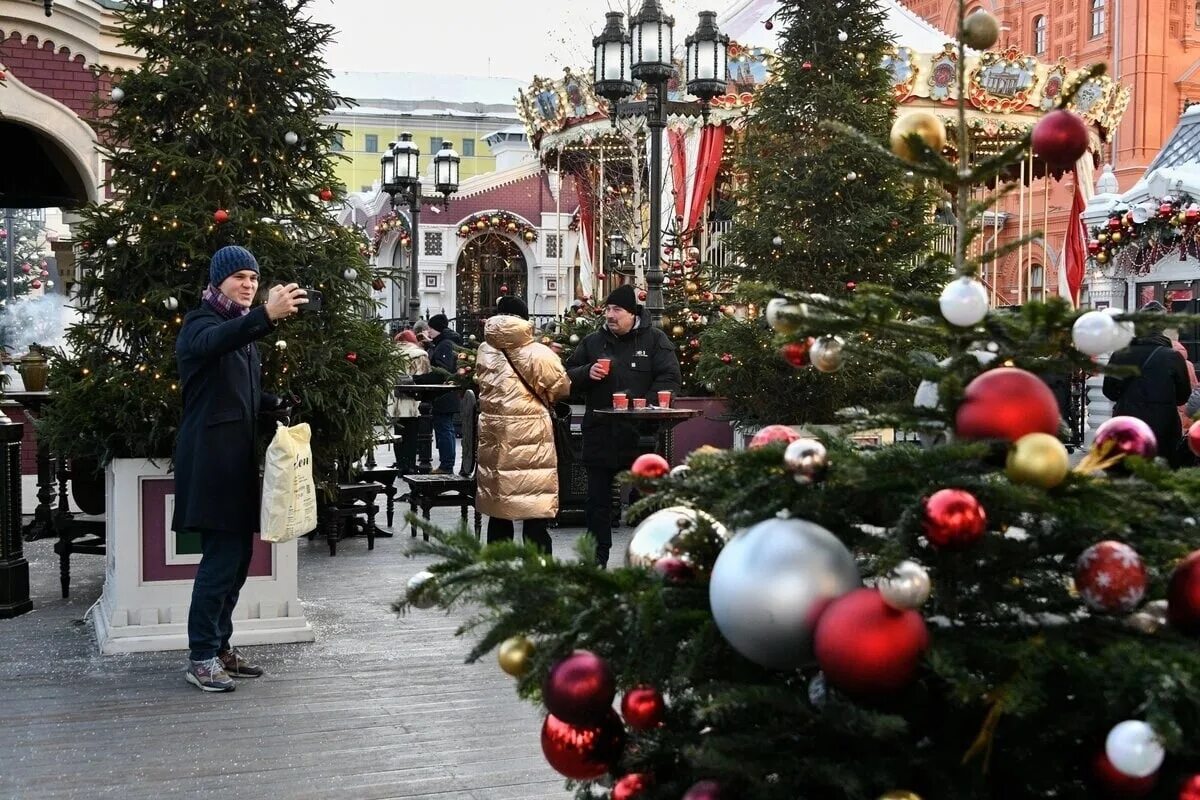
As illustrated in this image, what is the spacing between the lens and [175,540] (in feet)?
21.5

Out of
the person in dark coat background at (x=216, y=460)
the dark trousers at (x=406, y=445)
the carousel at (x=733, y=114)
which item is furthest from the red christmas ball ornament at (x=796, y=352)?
the carousel at (x=733, y=114)

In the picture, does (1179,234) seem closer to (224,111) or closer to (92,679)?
(224,111)

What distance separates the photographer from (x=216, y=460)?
5.57 m

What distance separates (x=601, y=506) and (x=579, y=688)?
6061mm

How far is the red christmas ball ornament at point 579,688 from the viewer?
6.71ft

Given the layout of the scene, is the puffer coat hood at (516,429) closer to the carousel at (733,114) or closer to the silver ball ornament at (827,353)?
the silver ball ornament at (827,353)

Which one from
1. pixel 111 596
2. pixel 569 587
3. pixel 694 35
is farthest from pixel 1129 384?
pixel 569 587

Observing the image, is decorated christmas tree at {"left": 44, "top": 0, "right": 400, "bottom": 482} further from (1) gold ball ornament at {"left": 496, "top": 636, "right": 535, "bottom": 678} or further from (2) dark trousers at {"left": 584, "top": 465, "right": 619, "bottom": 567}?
(1) gold ball ornament at {"left": 496, "top": 636, "right": 535, "bottom": 678}

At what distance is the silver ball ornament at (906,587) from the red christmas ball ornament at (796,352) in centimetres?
64

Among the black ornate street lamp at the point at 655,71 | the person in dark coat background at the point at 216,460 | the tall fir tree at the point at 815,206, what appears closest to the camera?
the person in dark coat background at the point at 216,460

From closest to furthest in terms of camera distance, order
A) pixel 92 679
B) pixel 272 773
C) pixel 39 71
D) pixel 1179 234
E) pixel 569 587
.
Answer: pixel 569 587, pixel 272 773, pixel 92 679, pixel 39 71, pixel 1179 234

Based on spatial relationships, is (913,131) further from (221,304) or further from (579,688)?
(221,304)

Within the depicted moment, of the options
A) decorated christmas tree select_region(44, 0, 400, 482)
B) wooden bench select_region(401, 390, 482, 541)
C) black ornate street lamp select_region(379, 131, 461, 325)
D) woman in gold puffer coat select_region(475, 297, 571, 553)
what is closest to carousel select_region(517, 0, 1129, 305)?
black ornate street lamp select_region(379, 131, 461, 325)

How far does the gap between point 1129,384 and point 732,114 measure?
10048mm
